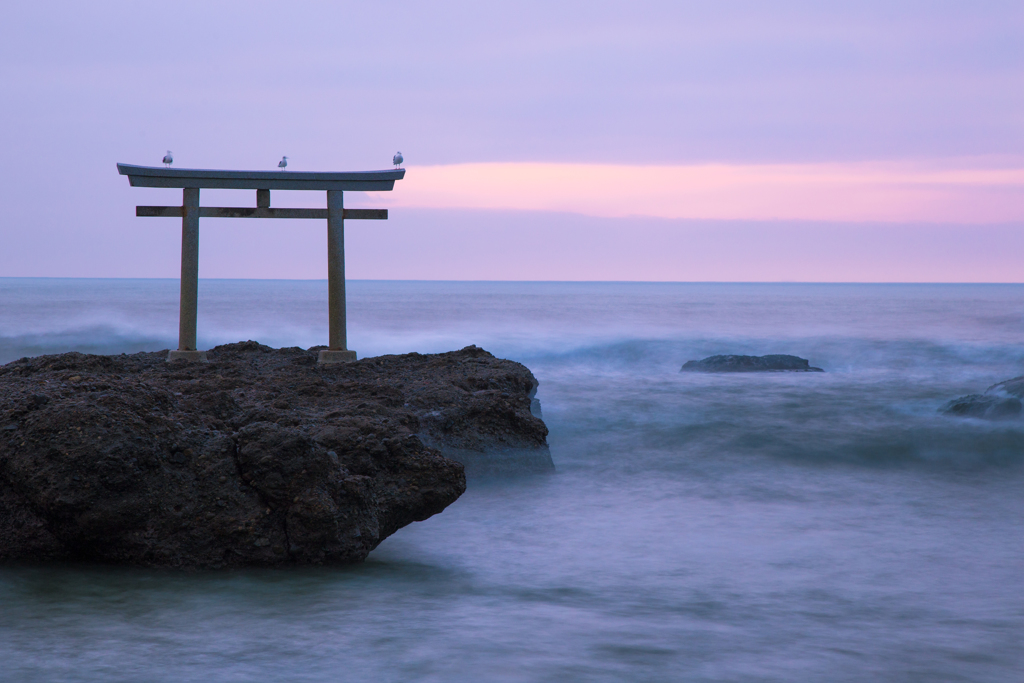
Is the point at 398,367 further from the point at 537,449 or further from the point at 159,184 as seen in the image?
the point at 159,184

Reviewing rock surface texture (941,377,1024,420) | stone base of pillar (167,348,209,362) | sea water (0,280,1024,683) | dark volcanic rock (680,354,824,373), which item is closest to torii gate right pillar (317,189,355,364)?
stone base of pillar (167,348,209,362)

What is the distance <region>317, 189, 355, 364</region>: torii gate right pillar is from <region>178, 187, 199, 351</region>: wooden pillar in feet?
5.02

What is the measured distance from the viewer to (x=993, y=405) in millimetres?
11977

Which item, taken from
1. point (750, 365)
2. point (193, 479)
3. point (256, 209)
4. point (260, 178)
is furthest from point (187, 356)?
point (750, 365)

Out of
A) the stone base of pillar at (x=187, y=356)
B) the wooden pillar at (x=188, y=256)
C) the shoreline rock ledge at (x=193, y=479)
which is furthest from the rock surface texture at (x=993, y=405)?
the wooden pillar at (x=188, y=256)

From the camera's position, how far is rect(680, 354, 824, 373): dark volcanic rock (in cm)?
1908

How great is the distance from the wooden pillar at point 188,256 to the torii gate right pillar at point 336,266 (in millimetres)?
1530

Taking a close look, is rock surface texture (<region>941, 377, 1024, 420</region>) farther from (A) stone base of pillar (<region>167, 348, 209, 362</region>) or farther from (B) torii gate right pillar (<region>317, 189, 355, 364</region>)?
(A) stone base of pillar (<region>167, 348, 209, 362</region>)

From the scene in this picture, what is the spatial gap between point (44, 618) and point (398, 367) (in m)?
5.82

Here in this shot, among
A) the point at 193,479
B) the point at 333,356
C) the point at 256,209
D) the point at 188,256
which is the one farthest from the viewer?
the point at 256,209

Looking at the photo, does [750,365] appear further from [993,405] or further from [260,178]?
[260,178]

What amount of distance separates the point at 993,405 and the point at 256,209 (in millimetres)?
9748

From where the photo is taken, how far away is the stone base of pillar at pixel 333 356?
33.6 feet

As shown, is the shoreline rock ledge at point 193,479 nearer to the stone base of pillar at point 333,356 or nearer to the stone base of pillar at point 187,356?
the stone base of pillar at point 187,356
